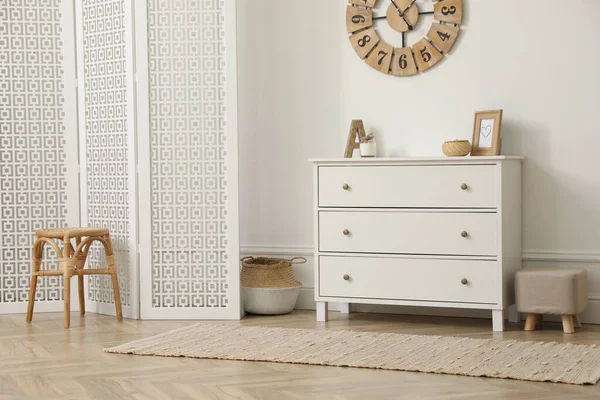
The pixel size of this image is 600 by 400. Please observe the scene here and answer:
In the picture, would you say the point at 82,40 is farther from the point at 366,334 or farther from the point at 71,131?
the point at 366,334

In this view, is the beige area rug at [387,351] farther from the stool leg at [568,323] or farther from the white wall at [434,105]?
the white wall at [434,105]

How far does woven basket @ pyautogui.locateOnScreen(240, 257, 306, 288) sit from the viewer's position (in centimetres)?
516

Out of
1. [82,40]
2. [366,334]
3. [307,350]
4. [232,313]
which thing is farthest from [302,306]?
[82,40]

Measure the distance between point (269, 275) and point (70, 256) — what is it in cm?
115

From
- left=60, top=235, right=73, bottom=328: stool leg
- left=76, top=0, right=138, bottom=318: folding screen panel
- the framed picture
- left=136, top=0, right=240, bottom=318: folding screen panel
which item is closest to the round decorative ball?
the framed picture

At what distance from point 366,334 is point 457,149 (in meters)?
1.10

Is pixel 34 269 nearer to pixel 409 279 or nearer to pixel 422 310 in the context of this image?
pixel 409 279

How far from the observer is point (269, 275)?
5172mm

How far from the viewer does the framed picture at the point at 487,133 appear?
468 cm

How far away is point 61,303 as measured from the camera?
5414 mm

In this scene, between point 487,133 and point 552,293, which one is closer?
point 552,293

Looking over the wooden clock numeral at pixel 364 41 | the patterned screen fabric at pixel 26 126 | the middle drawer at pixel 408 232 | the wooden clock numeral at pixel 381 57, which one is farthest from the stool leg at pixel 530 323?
the patterned screen fabric at pixel 26 126

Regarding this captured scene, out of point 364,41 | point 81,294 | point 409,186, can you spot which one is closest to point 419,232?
point 409,186

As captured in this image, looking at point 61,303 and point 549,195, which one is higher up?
point 549,195
